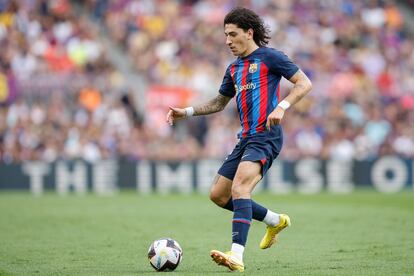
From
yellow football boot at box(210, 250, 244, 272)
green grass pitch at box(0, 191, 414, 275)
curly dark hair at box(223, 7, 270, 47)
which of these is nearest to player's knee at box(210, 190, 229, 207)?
green grass pitch at box(0, 191, 414, 275)

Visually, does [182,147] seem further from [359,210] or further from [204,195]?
[359,210]

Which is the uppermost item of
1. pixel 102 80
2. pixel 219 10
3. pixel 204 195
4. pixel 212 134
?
pixel 219 10

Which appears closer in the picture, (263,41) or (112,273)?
(112,273)

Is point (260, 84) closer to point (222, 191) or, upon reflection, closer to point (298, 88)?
point (298, 88)

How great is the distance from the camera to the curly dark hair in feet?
29.0

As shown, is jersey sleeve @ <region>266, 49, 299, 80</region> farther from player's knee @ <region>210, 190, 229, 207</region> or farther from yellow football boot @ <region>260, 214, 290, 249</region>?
yellow football boot @ <region>260, 214, 290, 249</region>

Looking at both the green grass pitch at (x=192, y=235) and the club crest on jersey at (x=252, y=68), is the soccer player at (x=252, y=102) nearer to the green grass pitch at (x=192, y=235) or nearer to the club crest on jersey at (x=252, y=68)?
the club crest on jersey at (x=252, y=68)

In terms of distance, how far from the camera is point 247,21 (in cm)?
886

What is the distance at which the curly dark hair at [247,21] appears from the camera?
8.85m

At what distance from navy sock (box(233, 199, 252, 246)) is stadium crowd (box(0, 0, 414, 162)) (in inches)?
581

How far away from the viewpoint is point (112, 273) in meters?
8.20

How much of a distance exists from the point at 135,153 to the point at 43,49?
3846mm

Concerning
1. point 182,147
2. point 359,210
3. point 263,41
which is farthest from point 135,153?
point 263,41

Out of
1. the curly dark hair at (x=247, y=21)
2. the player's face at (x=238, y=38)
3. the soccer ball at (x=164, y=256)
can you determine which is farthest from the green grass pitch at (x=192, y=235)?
the curly dark hair at (x=247, y=21)
